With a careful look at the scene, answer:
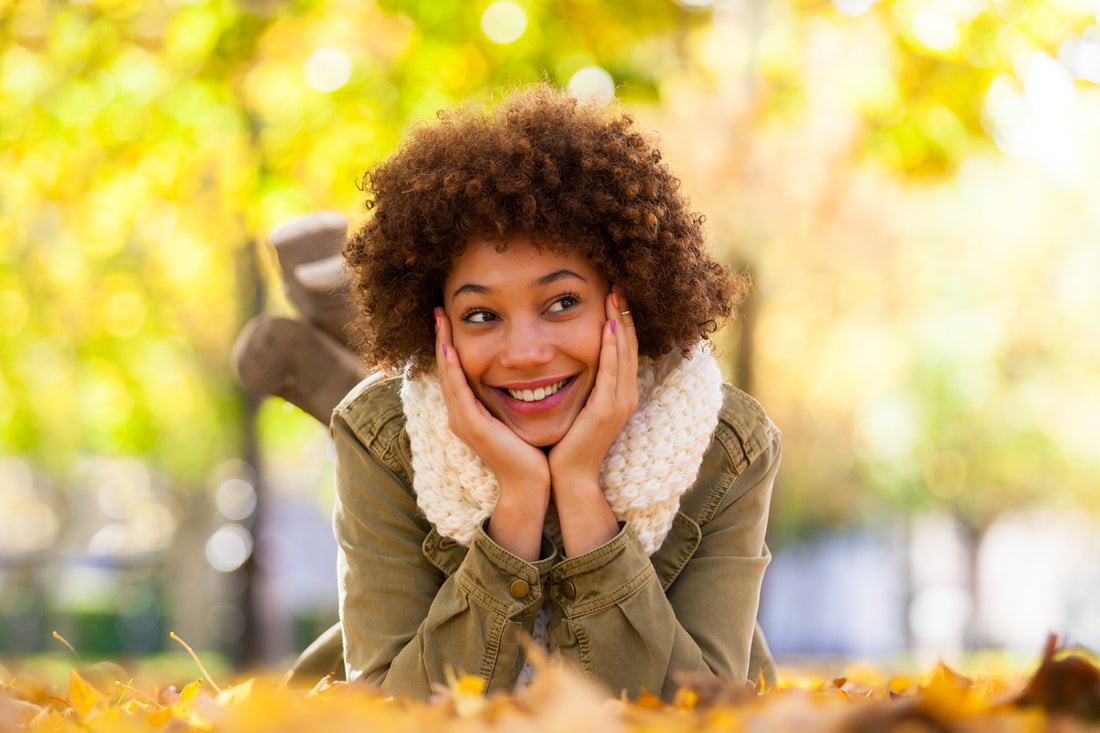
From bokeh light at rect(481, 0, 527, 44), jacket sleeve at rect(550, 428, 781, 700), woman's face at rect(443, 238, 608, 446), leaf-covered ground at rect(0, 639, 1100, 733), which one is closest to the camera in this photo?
leaf-covered ground at rect(0, 639, 1100, 733)

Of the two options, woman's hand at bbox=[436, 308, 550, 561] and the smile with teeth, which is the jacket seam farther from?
the smile with teeth

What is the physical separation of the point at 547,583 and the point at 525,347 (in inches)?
23.6

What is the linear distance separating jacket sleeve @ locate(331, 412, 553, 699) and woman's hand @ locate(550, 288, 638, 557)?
116mm

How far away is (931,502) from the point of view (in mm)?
26406

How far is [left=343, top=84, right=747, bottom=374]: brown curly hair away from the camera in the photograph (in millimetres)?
2531

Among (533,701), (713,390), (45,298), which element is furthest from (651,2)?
(45,298)

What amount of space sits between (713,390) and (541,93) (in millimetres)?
914

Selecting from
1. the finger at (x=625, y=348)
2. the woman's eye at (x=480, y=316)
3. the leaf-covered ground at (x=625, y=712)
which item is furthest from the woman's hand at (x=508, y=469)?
the leaf-covered ground at (x=625, y=712)

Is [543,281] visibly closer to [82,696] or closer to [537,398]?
[537,398]

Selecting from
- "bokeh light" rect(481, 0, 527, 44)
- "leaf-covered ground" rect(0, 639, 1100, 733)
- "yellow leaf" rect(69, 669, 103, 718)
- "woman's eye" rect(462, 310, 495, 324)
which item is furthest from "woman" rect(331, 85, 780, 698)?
"bokeh light" rect(481, 0, 527, 44)

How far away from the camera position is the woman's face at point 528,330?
2.52 m

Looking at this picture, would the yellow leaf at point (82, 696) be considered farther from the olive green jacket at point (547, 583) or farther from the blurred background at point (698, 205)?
the blurred background at point (698, 205)

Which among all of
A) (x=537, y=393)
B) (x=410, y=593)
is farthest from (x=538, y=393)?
(x=410, y=593)

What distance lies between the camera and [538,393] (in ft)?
8.51
